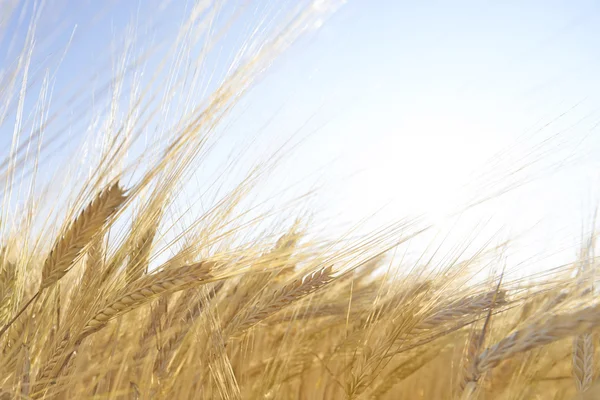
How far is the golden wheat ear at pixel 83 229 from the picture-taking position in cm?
117

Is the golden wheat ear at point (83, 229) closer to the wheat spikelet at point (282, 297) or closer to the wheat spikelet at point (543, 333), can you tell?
the wheat spikelet at point (282, 297)

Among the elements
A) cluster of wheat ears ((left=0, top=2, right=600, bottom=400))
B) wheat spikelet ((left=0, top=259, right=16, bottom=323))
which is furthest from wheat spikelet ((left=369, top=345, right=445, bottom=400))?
wheat spikelet ((left=0, top=259, right=16, bottom=323))

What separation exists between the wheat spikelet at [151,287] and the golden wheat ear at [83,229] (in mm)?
122

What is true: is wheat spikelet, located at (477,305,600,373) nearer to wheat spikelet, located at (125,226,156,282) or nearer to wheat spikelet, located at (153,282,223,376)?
wheat spikelet, located at (153,282,223,376)

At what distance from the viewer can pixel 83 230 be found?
1.17 metres

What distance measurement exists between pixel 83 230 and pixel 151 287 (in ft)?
0.59

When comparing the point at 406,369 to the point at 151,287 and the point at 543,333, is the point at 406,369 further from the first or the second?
the point at 151,287

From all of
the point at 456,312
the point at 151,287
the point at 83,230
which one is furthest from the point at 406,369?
the point at 83,230

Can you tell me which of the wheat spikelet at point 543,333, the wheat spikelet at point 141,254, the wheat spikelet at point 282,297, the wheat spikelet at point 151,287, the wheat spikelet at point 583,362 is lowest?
the wheat spikelet at point 583,362

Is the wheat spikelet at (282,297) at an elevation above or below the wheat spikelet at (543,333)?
above

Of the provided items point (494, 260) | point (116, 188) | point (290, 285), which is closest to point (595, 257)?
point (494, 260)

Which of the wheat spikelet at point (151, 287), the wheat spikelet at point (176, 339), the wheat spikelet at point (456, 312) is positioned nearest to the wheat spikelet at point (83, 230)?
the wheat spikelet at point (151, 287)

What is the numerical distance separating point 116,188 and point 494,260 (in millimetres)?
911

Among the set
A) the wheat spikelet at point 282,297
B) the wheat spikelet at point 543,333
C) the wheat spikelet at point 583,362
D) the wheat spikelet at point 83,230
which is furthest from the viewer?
the wheat spikelet at point 282,297
